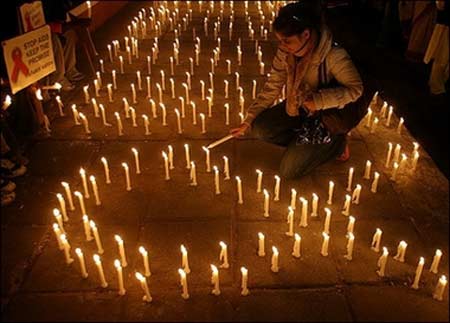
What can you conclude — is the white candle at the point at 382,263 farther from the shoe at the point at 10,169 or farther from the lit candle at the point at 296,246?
the shoe at the point at 10,169

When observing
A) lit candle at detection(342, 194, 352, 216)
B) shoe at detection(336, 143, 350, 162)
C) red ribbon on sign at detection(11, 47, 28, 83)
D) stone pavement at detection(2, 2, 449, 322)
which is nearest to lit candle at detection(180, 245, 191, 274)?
stone pavement at detection(2, 2, 449, 322)

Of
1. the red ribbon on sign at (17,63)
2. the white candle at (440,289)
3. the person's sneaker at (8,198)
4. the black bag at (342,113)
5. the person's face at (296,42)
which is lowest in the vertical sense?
the white candle at (440,289)

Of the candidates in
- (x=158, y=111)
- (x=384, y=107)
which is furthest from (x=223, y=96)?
(x=384, y=107)

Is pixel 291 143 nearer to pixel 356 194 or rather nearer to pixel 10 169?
pixel 356 194

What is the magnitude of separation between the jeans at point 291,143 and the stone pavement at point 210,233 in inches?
6.6

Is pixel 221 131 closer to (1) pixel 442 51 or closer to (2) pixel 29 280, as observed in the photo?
(2) pixel 29 280

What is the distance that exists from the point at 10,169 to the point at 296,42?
3.12 meters

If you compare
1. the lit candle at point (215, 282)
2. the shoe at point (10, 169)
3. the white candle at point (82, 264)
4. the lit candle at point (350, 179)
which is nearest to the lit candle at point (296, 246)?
the lit candle at point (215, 282)

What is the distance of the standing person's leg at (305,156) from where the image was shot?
465cm

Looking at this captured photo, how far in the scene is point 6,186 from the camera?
4434 millimetres

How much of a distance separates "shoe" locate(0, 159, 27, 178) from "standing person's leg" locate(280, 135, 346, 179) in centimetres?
271

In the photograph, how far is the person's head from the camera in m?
3.77

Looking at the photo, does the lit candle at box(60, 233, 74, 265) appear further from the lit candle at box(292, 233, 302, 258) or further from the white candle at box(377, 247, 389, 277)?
the white candle at box(377, 247, 389, 277)

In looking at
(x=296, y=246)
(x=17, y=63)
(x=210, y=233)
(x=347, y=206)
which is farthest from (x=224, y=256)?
(x=17, y=63)
